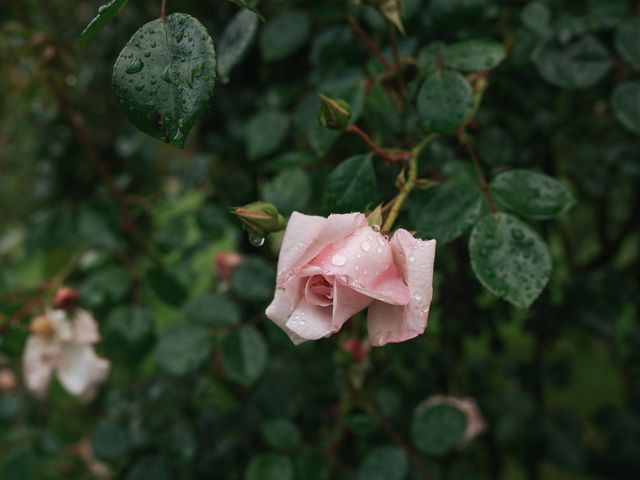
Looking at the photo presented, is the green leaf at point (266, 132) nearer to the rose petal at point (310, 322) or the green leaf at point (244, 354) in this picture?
the green leaf at point (244, 354)

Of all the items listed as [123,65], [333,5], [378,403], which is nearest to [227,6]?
[333,5]

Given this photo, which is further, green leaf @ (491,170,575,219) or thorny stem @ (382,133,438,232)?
green leaf @ (491,170,575,219)

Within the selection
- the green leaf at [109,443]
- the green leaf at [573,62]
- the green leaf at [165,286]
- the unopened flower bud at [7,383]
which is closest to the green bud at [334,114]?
the green leaf at [573,62]

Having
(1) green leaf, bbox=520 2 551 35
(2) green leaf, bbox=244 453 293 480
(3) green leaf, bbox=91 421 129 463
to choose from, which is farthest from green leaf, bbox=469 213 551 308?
(3) green leaf, bbox=91 421 129 463

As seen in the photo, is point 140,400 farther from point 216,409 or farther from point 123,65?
point 123,65

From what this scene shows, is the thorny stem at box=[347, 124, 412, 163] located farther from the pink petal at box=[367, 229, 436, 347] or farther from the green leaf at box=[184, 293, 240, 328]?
the green leaf at box=[184, 293, 240, 328]

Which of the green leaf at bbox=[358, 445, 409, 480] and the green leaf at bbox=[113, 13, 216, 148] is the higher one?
the green leaf at bbox=[113, 13, 216, 148]

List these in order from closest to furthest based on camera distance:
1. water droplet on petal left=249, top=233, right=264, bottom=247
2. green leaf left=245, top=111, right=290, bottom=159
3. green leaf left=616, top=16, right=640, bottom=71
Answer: water droplet on petal left=249, top=233, right=264, bottom=247 < green leaf left=616, top=16, right=640, bottom=71 < green leaf left=245, top=111, right=290, bottom=159
